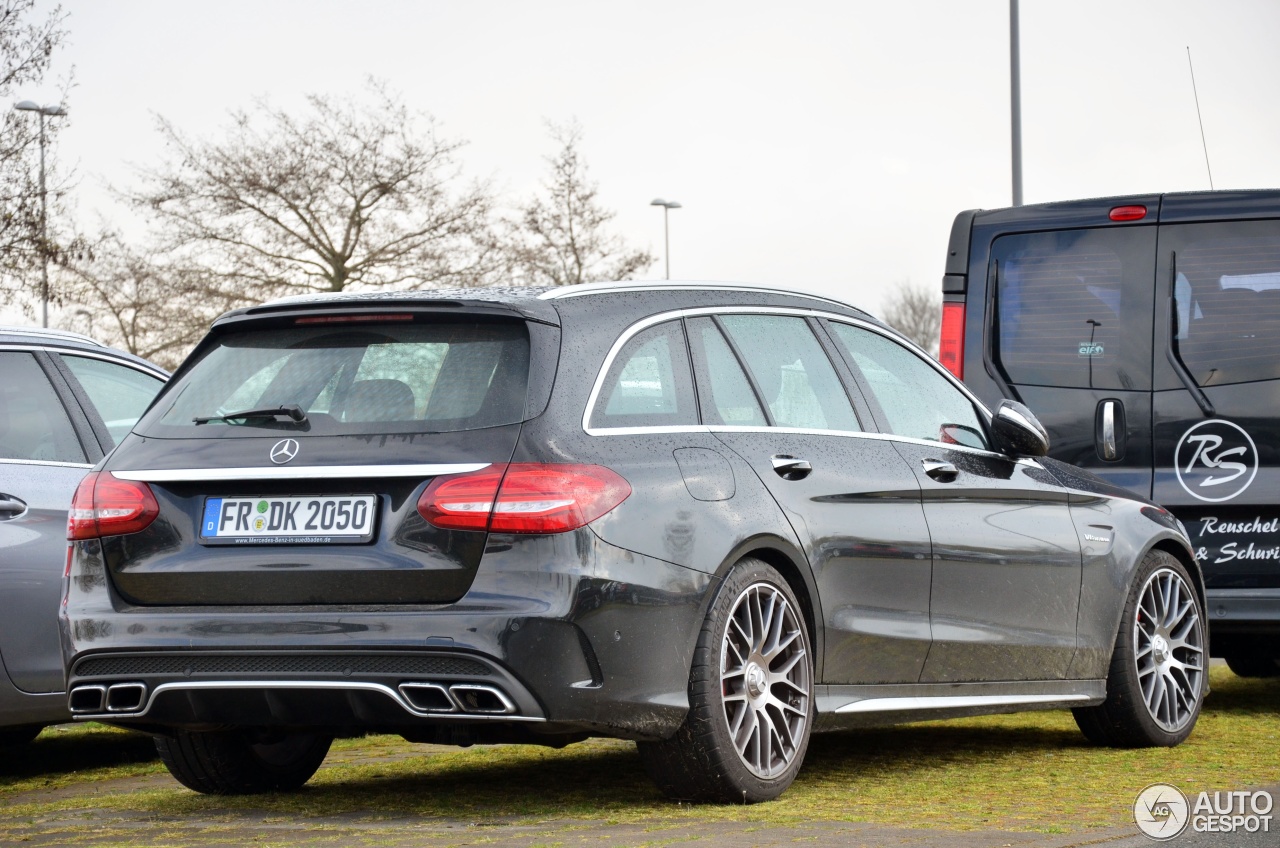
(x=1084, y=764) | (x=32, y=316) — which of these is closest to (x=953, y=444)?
(x=1084, y=764)

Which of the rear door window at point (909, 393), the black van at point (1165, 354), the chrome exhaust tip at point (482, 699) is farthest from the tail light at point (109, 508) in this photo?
the black van at point (1165, 354)

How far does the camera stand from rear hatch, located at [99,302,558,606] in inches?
204

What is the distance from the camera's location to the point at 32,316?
73.9 feet

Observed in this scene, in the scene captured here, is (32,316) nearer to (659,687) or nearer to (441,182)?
(441,182)

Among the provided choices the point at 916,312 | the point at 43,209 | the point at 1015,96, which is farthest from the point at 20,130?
the point at 916,312

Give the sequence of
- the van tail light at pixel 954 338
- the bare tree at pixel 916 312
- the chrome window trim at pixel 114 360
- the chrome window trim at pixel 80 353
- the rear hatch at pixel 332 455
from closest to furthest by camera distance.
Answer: the rear hatch at pixel 332 455 → the chrome window trim at pixel 80 353 → the chrome window trim at pixel 114 360 → the van tail light at pixel 954 338 → the bare tree at pixel 916 312

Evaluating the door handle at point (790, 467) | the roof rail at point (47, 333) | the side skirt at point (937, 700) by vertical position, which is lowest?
the side skirt at point (937, 700)

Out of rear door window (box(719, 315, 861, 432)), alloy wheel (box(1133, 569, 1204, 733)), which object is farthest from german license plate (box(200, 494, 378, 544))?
alloy wheel (box(1133, 569, 1204, 733))

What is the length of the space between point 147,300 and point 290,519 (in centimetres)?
3096

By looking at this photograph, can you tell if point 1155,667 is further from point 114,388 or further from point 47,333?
point 47,333

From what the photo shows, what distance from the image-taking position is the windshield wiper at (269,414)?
5.45 metres

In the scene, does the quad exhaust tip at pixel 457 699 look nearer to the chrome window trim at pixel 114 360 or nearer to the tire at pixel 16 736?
the chrome window trim at pixel 114 360

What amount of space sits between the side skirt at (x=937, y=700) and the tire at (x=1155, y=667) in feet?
0.46

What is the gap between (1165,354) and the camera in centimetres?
838
